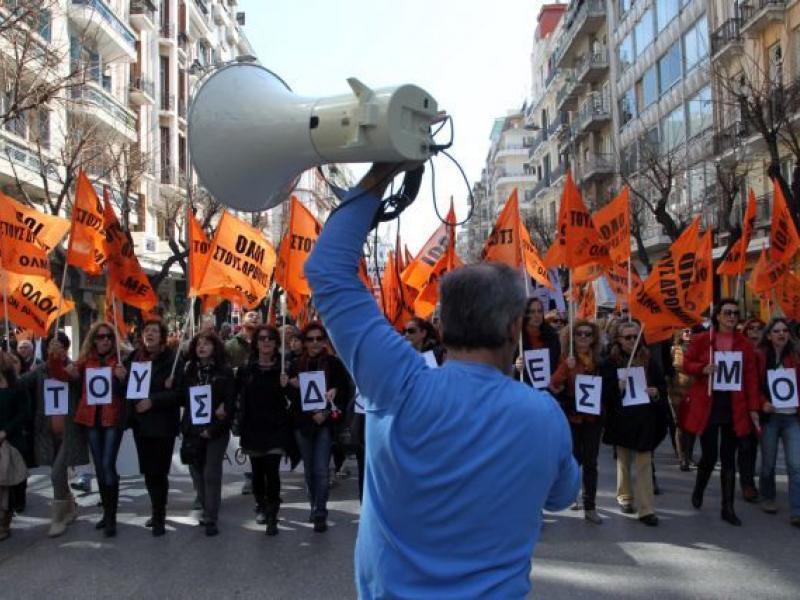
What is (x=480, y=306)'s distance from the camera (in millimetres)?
1837

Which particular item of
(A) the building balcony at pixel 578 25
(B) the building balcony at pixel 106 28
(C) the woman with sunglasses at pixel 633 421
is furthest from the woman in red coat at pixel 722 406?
(A) the building balcony at pixel 578 25

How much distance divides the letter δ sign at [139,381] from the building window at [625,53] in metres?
36.0

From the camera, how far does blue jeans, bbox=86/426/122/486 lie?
23.1 ft

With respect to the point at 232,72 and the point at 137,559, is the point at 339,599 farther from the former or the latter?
the point at 232,72

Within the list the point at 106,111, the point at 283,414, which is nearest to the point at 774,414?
the point at 283,414

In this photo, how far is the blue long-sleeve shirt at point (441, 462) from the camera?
5.85 ft

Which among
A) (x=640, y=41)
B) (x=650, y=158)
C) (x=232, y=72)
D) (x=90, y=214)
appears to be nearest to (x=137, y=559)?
(x=90, y=214)

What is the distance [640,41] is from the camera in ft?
123

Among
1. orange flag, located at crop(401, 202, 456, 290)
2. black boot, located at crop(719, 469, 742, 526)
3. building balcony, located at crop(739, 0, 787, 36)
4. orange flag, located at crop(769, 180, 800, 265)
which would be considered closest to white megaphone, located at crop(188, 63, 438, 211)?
black boot, located at crop(719, 469, 742, 526)

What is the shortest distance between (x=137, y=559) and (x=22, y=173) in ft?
62.0

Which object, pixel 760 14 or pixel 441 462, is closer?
pixel 441 462

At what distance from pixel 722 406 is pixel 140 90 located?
109 ft

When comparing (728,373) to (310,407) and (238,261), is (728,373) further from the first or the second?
(238,261)

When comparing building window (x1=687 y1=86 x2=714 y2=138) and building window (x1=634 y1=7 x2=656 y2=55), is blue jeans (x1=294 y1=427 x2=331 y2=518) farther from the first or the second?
building window (x1=634 y1=7 x2=656 y2=55)
